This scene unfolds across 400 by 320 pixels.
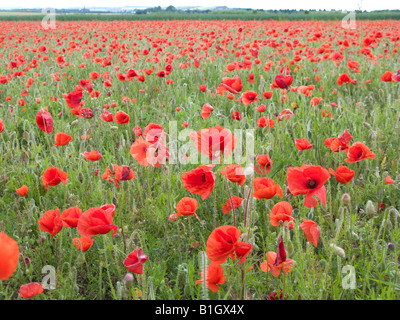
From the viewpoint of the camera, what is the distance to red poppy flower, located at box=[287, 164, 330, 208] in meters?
1.27

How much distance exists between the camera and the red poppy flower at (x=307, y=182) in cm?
127

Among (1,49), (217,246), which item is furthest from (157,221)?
(1,49)

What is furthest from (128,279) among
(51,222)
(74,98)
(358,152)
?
(74,98)

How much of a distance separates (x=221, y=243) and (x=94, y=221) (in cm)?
40

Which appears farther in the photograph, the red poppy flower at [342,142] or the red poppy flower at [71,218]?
the red poppy flower at [342,142]

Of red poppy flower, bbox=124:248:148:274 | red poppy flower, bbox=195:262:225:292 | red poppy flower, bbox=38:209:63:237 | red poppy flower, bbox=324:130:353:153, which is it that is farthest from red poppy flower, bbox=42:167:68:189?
red poppy flower, bbox=324:130:353:153

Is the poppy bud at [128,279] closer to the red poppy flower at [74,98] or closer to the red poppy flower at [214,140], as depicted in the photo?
the red poppy flower at [214,140]

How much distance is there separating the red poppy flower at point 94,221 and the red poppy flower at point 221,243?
1.05ft

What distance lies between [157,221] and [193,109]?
1641mm

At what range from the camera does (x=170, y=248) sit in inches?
68.7

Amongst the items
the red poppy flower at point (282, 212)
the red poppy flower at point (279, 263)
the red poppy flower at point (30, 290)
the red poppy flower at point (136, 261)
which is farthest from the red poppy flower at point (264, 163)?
the red poppy flower at point (30, 290)

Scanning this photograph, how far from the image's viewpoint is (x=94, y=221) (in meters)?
1.17
